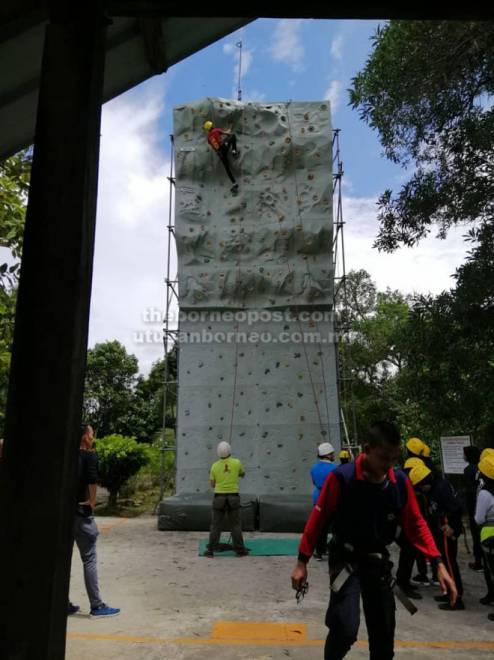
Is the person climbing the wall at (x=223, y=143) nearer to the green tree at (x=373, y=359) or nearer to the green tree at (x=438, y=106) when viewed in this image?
the green tree at (x=438, y=106)

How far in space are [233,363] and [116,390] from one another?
1816 centimetres

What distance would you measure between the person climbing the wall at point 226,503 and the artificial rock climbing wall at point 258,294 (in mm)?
4061

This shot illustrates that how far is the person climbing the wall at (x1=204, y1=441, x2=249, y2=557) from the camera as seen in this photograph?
8445 millimetres

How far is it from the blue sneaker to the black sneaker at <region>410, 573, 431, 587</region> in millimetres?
3620

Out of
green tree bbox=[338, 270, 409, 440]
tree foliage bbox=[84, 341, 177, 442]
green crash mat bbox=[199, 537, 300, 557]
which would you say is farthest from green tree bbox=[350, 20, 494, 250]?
tree foliage bbox=[84, 341, 177, 442]

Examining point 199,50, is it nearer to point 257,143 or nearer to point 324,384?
point 324,384

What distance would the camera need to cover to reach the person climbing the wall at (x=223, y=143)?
1347 cm

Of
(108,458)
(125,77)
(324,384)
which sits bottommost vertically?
(108,458)

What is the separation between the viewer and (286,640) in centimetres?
449

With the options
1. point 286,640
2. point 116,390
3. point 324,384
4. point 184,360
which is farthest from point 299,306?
point 116,390

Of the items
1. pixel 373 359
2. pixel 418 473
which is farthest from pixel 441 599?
pixel 373 359

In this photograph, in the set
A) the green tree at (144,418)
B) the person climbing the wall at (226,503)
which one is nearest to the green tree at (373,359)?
the green tree at (144,418)

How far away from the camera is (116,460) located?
45.7 ft

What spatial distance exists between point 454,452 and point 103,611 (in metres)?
6.30
